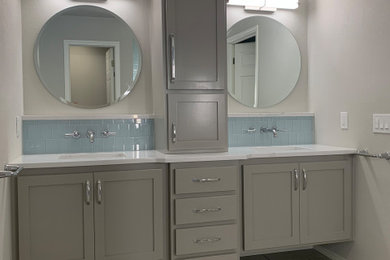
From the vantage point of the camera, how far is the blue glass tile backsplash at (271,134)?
3055 mm

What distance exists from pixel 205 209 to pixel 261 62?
138 centimetres

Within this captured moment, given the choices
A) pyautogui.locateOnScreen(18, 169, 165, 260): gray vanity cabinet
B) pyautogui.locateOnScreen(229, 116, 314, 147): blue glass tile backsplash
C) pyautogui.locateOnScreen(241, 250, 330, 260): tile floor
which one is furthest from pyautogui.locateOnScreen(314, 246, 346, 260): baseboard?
pyautogui.locateOnScreen(18, 169, 165, 260): gray vanity cabinet

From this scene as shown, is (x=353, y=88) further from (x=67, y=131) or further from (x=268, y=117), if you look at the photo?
(x=67, y=131)

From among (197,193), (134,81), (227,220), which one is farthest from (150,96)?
(227,220)

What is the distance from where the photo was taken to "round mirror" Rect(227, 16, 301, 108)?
3088 millimetres

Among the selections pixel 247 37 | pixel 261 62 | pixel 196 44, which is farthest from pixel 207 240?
pixel 247 37

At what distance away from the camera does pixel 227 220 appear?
2.41 m

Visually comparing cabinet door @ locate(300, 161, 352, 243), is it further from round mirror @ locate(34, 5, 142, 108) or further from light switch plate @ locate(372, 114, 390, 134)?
round mirror @ locate(34, 5, 142, 108)

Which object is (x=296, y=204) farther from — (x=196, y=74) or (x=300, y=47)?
(x=300, y=47)

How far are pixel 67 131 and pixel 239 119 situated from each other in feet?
4.23

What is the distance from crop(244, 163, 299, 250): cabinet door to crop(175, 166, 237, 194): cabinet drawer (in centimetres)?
14

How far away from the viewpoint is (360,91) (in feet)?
8.55

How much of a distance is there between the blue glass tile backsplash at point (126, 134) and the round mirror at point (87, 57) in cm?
18

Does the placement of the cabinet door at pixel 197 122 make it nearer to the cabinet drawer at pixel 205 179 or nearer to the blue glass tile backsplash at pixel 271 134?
the cabinet drawer at pixel 205 179
